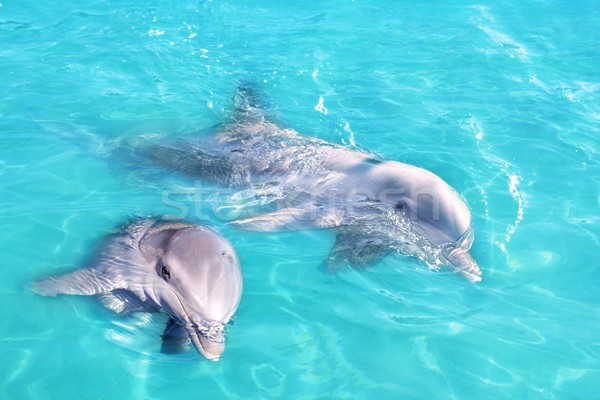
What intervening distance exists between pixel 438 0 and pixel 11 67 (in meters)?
9.31

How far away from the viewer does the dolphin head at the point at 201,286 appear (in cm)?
416

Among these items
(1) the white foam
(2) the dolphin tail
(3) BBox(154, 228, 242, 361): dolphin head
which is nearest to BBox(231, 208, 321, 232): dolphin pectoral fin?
(3) BBox(154, 228, 242, 361): dolphin head

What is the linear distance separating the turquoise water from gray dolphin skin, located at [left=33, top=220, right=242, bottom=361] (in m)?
0.13

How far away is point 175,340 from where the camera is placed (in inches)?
165

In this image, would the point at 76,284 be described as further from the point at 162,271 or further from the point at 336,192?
the point at 336,192

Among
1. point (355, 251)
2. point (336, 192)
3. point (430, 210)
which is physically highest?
point (430, 210)

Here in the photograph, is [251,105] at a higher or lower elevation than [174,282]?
lower

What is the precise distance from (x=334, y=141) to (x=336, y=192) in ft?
4.66

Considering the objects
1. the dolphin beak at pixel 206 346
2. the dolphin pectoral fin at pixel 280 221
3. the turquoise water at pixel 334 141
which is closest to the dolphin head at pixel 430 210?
the turquoise water at pixel 334 141

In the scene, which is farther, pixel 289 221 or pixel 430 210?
pixel 289 221

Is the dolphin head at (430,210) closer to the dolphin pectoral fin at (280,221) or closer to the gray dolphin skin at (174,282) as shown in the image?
the dolphin pectoral fin at (280,221)

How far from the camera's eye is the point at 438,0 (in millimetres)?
13555

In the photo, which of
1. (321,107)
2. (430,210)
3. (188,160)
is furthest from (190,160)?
(430,210)

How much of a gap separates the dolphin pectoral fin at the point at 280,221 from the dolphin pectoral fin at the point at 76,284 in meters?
1.54
